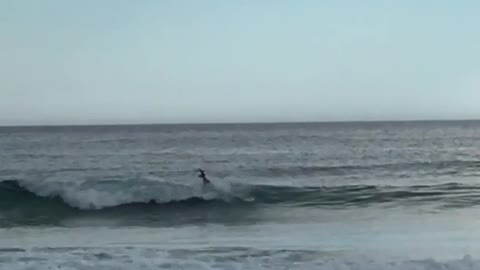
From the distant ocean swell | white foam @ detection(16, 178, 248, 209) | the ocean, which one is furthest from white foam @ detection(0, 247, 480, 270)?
white foam @ detection(16, 178, 248, 209)

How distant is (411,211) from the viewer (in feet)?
58.0

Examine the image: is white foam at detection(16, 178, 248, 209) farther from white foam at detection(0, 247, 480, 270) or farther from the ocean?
white foam at detection(0, 247, 480, 270)

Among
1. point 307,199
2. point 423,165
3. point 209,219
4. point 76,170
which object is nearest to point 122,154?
point 76,170

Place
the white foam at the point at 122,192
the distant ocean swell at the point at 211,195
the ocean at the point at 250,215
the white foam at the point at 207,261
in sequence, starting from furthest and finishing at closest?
the white foam at the point at 122,192 → the distant ocean swell at the point at 211,195 → the ocean at the point at 250,215 → the white foam at the point at 207,261

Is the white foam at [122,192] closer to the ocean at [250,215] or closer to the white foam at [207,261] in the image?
the ocean at [250,215]

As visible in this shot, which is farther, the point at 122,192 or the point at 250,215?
the point at 122,192

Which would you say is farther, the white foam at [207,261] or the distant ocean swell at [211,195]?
the distant ocean swell at [211,195]

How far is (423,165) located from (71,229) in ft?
66.3

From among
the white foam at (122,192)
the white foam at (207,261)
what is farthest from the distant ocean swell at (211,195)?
the white foam at (207,261)

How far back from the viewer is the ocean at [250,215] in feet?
33.3

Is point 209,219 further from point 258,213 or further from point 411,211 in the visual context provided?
point 411,211

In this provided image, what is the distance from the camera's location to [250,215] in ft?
59.9

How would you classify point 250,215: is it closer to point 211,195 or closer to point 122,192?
point 211,195

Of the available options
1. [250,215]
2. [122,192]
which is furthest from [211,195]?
[250,215]
